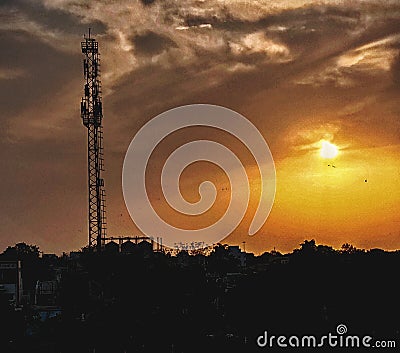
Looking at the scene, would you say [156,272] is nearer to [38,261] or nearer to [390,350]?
[390,350]

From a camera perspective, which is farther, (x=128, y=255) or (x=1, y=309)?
(x=128, y=255)

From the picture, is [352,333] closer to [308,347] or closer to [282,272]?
[308,347]

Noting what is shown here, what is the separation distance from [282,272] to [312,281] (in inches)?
155

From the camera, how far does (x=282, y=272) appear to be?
46562mm

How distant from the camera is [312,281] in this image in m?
42.8

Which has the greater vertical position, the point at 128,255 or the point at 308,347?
the point at 128,255

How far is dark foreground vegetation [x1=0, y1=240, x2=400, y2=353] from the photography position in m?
37.8

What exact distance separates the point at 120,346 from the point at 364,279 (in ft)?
40.7

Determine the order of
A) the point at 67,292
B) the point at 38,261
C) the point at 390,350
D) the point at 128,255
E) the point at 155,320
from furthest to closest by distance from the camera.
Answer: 1. the point at 38,261
2. the point at 128,255
3. the point at 67,292
4. the point at 155,320
5. the point at 390,350

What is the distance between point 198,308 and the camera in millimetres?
41219

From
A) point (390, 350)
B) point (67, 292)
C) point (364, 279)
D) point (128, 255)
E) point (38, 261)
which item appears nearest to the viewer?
point (390, 350)

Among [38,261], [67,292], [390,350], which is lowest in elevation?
[390,350]

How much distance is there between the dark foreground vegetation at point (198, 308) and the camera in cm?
3775

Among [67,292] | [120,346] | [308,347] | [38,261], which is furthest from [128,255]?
[38,261]
